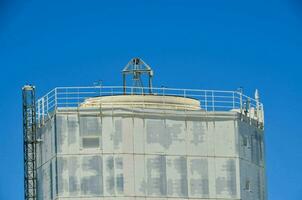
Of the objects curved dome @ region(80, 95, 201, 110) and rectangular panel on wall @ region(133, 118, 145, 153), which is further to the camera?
curved dome @ region(80, 95, 201, 110)

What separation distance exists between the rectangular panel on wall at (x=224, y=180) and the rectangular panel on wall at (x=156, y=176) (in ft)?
15.1

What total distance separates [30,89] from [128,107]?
8426mm

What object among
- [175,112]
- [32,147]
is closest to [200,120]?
[175,112]

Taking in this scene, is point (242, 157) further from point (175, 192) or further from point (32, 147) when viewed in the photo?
point (32, 147)

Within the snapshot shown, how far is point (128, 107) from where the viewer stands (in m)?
132

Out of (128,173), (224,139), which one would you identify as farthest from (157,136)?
(224,139)

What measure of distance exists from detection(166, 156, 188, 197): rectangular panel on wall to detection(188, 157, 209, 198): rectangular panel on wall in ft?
1.79

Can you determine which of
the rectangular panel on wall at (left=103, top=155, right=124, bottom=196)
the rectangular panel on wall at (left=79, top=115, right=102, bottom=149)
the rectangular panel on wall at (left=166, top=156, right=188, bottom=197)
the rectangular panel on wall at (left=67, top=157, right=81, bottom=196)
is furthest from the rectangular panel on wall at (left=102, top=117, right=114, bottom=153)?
the rectangular panel on wall at (left=166, top=156, right=188, bottom=197)

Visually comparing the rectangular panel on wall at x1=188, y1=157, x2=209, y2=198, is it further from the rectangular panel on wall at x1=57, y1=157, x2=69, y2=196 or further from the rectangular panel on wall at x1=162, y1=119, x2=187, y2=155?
the rectangular panel on wall at x1=57, y1=157, x2=69, y2=196

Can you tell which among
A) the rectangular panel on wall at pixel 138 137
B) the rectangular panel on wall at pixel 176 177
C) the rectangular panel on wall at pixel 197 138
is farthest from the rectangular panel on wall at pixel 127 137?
the rectangular panel on wall at pixel 197 138

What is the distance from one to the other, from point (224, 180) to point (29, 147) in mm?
16163

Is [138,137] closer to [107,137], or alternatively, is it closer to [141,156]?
[141,156]

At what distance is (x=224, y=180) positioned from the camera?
438ft

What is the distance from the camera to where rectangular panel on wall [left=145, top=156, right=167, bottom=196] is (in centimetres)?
13150
